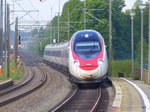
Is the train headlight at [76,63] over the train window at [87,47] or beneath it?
beneath

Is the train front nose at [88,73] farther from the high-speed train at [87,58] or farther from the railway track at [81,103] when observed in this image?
the railway track at [81,103]

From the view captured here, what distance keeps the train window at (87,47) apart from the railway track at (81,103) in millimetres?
2267

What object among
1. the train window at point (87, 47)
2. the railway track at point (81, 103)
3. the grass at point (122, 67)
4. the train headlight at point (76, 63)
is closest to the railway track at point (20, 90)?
the railway track at point (81, 103)

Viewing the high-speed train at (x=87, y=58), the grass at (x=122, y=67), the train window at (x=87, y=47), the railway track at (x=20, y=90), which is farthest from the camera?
the grass at (x=122, y=67)

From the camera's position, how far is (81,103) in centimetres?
1981

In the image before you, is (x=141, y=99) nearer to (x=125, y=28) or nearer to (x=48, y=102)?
(x=48, y=102)

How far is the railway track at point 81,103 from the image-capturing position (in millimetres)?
17453


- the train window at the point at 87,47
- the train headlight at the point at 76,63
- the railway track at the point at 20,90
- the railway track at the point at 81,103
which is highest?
the train window at the point at 87,47

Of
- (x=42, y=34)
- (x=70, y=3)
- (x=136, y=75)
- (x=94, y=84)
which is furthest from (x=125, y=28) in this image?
(x=42, y=34)

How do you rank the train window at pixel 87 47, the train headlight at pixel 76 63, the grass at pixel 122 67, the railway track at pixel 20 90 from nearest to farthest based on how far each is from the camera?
the railway track at pixel 20 90
the train headlight at pixel 76 63
the train window at pixel 87 47
the grass at pixel 122 67

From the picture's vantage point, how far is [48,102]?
2062cm

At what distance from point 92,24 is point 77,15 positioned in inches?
332

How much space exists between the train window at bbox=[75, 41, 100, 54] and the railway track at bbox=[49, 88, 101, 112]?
227 centimetres

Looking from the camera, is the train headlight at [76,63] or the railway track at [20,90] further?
the train headlight at [76,63]
